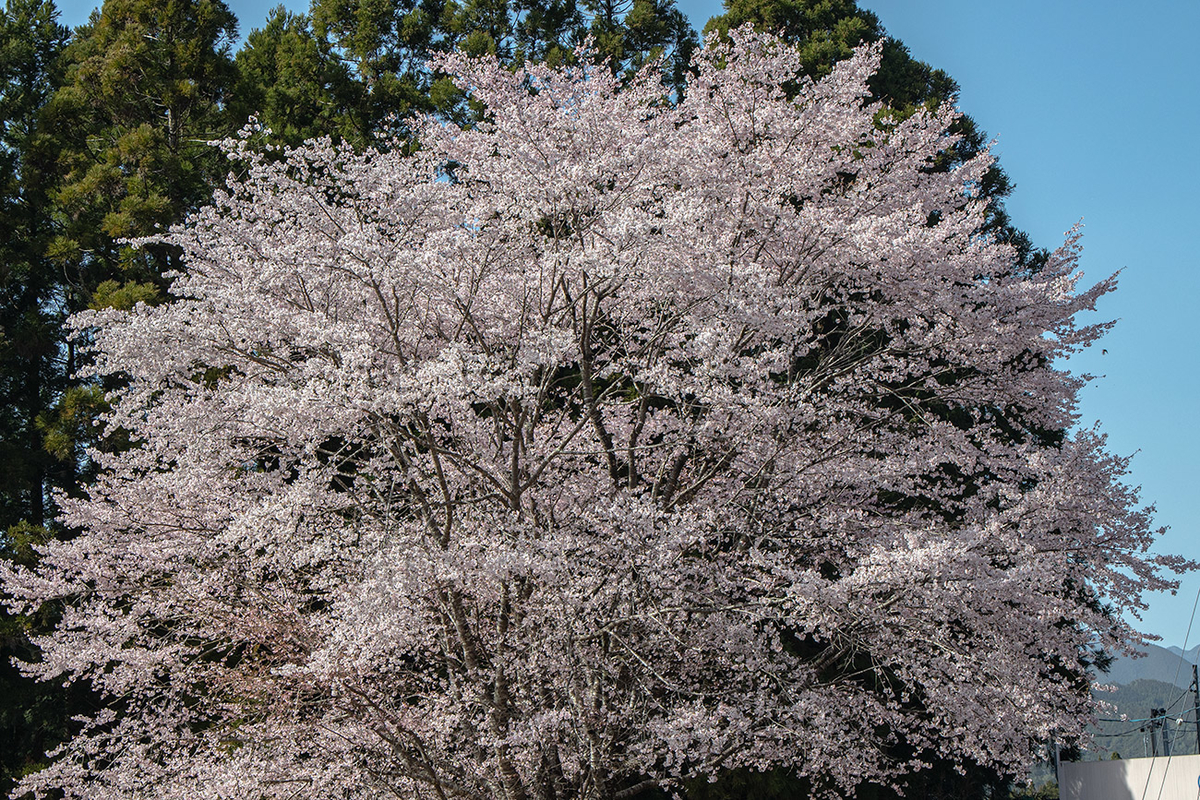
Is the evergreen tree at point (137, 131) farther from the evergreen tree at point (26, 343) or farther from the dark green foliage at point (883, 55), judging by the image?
the dark green foliage at point (883, 55)

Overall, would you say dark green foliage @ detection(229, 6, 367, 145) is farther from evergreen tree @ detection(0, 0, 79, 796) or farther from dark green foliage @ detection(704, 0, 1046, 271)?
dark green foliage @ detection(704, 0, 1046, 271)

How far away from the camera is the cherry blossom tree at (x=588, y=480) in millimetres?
7258

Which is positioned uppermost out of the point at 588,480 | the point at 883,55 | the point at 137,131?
the point at 883,55

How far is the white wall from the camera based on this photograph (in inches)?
492

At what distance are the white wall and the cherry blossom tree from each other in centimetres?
507

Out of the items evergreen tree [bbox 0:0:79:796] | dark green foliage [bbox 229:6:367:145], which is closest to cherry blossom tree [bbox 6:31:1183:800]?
evergreen tree [bbox 0:0:79:796]

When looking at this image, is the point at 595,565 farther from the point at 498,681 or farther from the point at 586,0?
the point at 586,0

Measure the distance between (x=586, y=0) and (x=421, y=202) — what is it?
13.9 metres

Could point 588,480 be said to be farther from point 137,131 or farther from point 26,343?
point 26,343

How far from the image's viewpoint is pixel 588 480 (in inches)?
357

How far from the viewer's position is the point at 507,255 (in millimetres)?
8352

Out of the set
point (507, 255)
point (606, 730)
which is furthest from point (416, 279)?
point (606, 730)

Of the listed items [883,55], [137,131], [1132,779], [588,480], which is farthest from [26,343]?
[1132,779]

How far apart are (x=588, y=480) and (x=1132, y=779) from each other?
10.6 meters
